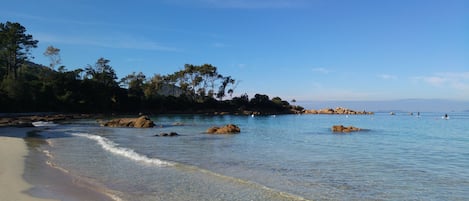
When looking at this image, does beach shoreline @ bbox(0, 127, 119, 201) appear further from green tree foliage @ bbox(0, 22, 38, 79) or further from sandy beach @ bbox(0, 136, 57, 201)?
green tree foliage @ bbox(0, 22, 38, 79)

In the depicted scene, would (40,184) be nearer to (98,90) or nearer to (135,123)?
(135,123)

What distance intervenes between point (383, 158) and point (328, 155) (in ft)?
8.58

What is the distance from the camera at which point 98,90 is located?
9706 cm

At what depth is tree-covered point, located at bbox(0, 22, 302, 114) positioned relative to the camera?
7600cm

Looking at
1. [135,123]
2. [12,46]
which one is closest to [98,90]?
[12,46]

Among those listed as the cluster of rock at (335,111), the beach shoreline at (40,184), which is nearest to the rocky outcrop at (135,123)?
the beach shoreline at (40,184)

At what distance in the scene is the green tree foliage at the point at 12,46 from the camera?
76875 millimetres

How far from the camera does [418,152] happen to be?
72.4ft

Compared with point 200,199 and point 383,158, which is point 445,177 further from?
point 200,199

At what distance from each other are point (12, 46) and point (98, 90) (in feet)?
74.5

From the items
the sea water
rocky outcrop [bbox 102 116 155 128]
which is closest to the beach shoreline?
the sea water

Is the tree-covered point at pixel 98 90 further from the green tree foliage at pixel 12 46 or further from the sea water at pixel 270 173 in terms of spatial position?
the sea water at pixel 270 173

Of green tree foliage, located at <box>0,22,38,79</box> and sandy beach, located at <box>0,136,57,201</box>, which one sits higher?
green tree foliage, located at <box>0,22,38,79</box>

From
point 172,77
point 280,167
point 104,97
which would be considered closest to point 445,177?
point 280,167
